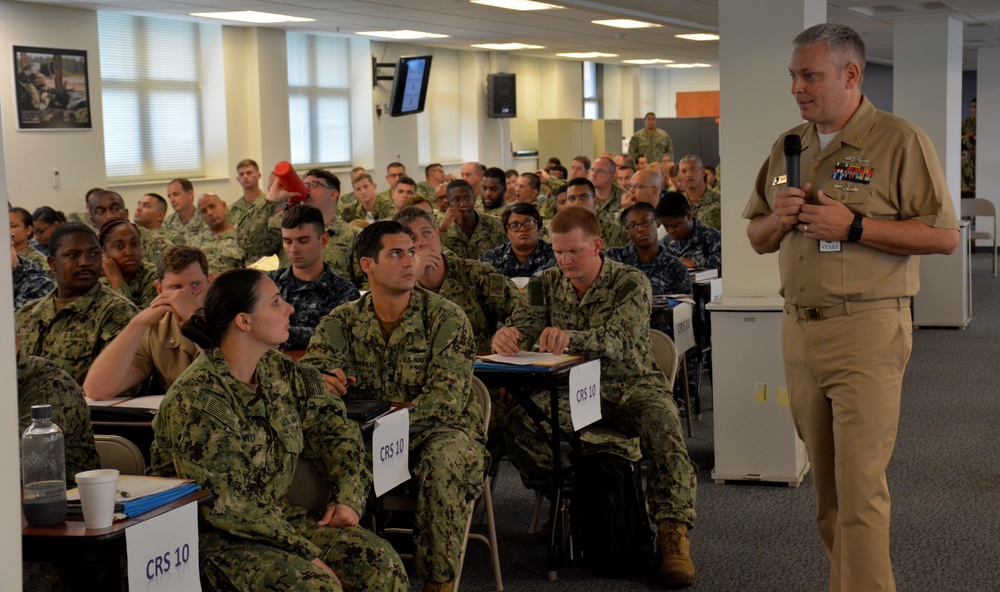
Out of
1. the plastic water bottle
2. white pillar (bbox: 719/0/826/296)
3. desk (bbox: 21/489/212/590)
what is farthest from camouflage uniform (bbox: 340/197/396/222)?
desk (bbox: 21/489/212/590)

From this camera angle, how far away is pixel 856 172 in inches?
116

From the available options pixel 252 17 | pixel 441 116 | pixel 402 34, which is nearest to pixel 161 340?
pixel 252 17

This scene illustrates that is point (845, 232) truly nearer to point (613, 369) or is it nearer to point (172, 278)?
point (613, 369)

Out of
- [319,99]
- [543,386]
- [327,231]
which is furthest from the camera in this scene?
[319,99]

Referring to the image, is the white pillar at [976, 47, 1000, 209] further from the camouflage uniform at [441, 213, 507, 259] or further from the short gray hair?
the short gray hair

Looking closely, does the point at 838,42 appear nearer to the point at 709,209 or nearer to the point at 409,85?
the point at 709,209

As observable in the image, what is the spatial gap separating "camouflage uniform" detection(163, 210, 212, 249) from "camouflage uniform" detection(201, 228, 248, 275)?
0.89ft

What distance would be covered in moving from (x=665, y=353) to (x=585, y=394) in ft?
2.53

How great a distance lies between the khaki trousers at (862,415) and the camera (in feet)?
9.52

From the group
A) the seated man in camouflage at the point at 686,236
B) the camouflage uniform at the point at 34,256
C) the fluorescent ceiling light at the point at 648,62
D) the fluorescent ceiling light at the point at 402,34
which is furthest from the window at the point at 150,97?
the fluorescent ceiling light at the point at 648,62

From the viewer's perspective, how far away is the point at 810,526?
4559 mm

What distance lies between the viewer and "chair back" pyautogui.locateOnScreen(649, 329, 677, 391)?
464 cm

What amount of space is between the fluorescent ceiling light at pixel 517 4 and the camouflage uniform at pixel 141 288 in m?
6.80

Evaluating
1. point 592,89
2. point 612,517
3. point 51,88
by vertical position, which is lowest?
point 612,517
